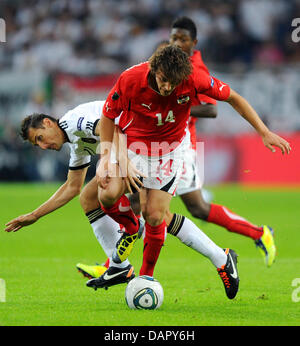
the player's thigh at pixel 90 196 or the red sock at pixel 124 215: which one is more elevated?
the player's thigh at pixel 90 196

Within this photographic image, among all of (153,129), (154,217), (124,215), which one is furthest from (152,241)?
(153,129)

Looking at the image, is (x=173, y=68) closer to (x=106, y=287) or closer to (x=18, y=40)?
(x=106, y=287)

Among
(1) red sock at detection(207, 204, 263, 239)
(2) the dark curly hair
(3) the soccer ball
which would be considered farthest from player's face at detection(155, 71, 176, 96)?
(2) the dark curly hair

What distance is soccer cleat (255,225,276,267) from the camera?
7141 millimetres

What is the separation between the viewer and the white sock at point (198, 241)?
5.53 m

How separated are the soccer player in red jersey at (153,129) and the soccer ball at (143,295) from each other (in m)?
0.33

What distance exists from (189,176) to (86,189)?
1632mm

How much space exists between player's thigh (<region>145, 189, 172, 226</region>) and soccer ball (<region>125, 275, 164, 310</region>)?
17.8 inches

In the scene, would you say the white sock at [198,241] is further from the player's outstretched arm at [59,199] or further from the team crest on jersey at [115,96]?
the team crest on jersey at [115,96]

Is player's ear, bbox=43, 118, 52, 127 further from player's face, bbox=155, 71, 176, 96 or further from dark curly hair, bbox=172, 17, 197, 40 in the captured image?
dark curly hair, bbox=172, 17, 197, 40

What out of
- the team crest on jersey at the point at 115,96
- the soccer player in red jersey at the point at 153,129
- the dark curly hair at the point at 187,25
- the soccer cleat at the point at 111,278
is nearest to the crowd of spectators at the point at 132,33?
the dark curly hair at the point at 187,25

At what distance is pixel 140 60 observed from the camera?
17797mm
